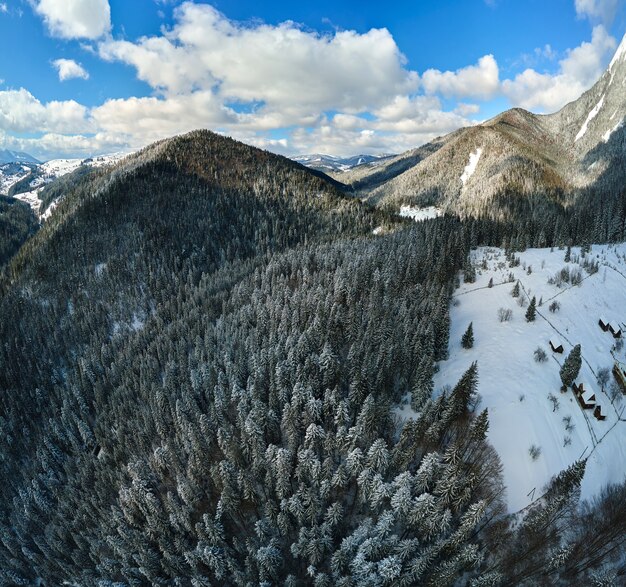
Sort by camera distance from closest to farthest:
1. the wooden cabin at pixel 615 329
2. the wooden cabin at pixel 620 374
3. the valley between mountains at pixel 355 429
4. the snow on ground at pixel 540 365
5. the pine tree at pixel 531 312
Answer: the valley between mountains at pixel 355 429 < the snow on ground at pixel 540 365 < the wooden cabin at pixel 620 374 < the wooden cabin at pixel 615 329 < the pine tree at pixel 531 312

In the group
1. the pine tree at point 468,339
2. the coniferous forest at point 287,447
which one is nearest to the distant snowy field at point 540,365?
the pine tree at point 468,339

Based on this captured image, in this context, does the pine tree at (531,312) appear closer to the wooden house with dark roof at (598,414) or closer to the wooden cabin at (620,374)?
the wooden cabin at (620,374)

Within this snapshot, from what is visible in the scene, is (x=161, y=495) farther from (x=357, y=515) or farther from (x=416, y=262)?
(x=416, y=262)

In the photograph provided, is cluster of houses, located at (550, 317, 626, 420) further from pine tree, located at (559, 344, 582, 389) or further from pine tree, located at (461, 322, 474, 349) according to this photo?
pine tree, located at (461, 322, 474, 349)

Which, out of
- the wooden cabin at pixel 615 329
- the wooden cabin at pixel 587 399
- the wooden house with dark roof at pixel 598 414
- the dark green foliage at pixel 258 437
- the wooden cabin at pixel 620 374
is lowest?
the dark green foliage at pixel 258 437

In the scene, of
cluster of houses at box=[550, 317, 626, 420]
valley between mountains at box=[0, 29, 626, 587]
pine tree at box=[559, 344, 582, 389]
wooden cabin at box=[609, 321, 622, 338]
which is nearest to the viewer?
valley between mountains at box=[0, 29, 626, 587]

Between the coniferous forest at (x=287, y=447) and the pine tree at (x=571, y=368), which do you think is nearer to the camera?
the coniferous forest at (x=287, y=447)

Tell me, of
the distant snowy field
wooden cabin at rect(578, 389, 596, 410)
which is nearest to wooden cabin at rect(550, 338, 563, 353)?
the distant snowy field

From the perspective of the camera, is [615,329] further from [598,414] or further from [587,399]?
[598,414]
